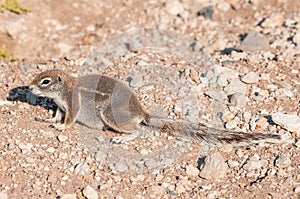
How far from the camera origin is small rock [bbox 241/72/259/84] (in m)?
7.60

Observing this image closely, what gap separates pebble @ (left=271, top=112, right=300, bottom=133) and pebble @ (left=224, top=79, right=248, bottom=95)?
78cm

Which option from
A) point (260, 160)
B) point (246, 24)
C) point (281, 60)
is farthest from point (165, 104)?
point (246, 24)

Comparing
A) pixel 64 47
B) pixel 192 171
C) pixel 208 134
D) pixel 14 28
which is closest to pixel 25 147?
pixel 192 171

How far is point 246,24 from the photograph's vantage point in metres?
9.93

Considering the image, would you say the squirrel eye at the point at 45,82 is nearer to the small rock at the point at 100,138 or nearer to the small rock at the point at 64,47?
the small rock at the point at 100,138

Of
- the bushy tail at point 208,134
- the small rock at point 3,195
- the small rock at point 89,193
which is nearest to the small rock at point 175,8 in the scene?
the bushy tail at point 208,134

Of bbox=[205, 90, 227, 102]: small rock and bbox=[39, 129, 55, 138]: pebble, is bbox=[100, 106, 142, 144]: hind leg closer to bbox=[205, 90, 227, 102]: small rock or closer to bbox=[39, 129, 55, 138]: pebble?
bbox=[39, 129, 55, 138]: pebble

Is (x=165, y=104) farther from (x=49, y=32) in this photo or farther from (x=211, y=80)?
(x=49, y=32)

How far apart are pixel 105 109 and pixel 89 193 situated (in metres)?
1.31

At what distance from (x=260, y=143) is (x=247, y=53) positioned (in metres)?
2.44

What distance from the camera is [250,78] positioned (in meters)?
7.63

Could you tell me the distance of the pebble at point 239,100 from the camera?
7223 mm

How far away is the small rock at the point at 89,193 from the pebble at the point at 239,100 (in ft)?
8.14

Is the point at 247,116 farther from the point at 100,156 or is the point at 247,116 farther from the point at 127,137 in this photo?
the point at 100,156
